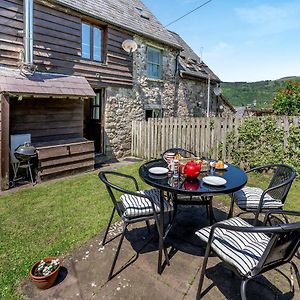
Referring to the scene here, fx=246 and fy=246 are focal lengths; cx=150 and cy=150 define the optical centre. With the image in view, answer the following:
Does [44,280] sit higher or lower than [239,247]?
lower

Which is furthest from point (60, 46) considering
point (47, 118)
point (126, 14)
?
point (126, 14)

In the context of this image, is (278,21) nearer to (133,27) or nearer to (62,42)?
(133,27)

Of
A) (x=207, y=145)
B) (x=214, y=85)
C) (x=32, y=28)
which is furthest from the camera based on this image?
(x=214, y=85)

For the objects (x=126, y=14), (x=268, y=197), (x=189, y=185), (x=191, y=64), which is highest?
(x=126, y=14)

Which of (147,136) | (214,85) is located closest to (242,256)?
(147,136)

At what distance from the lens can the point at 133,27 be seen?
9133 millimetres

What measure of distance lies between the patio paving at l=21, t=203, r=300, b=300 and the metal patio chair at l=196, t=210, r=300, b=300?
0.31 m

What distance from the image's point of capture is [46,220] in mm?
3826

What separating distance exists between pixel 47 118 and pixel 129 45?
4.00 m

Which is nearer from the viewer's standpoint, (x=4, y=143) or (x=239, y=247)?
(x=239, y=247)

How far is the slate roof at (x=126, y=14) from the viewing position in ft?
24.7

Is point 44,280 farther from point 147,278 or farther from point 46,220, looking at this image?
point 46,220

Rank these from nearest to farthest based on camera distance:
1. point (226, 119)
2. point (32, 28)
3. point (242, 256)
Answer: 1. point (242, 256)
2. point (32, 28)
3. point (226, 119)

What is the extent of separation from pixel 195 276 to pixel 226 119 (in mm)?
5118
